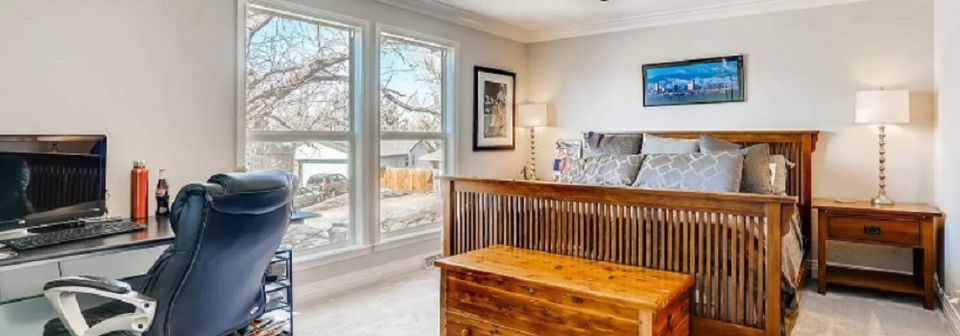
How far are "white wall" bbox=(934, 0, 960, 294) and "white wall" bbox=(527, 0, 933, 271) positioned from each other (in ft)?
0.85

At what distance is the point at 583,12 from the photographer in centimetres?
492

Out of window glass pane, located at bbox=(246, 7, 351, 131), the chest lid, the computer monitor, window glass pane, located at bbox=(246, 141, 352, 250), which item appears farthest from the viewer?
window glass pane, located at bbox=(246, 141, 352, 250)

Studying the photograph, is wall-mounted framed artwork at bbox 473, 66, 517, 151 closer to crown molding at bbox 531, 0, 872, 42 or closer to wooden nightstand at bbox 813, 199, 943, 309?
crown molding at bbox 531, 0, 872, 42

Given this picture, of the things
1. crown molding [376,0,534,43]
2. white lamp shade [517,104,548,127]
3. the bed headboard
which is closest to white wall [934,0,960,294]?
the bed headboard

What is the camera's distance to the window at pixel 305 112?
350 cm

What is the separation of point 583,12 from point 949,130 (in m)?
2.73

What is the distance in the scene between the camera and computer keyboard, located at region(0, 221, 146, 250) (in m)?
2.04

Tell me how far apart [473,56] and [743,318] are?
133 inches

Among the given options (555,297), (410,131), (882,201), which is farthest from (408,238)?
(882,201)

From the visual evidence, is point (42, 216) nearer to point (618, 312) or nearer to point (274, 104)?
point (274, 104)

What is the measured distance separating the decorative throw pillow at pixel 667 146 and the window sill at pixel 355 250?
1914 millimetres

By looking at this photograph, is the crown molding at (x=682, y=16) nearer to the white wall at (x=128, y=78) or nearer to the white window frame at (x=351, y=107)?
the white window frame at (x=351, y=107)

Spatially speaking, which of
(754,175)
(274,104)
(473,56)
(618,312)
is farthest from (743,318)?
(473,56)

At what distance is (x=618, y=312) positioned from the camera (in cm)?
231
